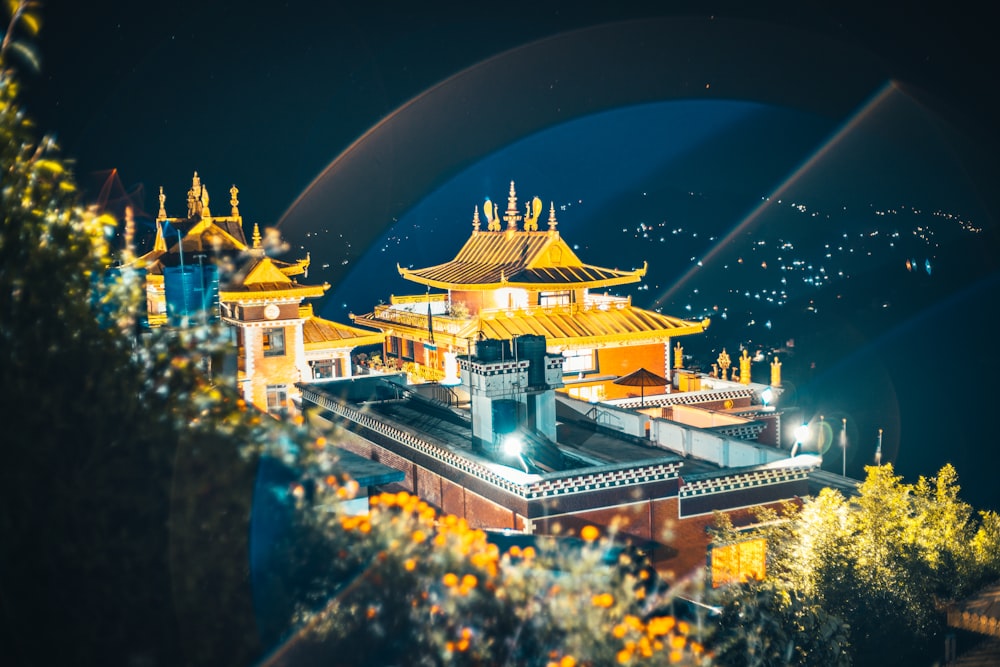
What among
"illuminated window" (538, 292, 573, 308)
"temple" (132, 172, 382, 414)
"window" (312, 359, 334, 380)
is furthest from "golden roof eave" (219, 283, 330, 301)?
"illuminated window" (538, 292, 573, 308)

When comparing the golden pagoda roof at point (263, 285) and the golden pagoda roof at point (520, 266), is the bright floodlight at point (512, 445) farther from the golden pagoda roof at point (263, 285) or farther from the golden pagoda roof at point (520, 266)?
the golden pagoda roof at point (520, 266)

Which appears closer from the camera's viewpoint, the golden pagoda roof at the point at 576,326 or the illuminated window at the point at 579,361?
the illuminated window at the point at 579,361

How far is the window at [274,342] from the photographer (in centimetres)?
3694

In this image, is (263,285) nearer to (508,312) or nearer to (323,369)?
(323,369)

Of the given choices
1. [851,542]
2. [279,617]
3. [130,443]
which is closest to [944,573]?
[851,542]

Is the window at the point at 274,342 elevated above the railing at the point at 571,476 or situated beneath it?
elevated above

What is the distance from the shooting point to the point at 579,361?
4047 centimetres

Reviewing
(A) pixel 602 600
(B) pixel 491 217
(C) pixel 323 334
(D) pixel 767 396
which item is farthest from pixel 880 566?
(B) pixel 491 217

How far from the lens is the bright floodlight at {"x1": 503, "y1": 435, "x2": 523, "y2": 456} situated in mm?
20812

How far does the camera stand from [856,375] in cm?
9119

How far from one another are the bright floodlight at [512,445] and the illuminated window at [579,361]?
1900 cm

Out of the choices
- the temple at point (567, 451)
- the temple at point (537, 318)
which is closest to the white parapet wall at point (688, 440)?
the temple at point (567, 451)

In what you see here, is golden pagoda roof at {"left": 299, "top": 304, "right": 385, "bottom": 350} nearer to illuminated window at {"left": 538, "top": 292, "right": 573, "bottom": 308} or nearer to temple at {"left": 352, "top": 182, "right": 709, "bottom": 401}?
temple at {"left": 352, "top": 182, "right": 709, "bottom": 401}

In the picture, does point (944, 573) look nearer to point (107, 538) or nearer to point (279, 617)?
point (279, 617)
